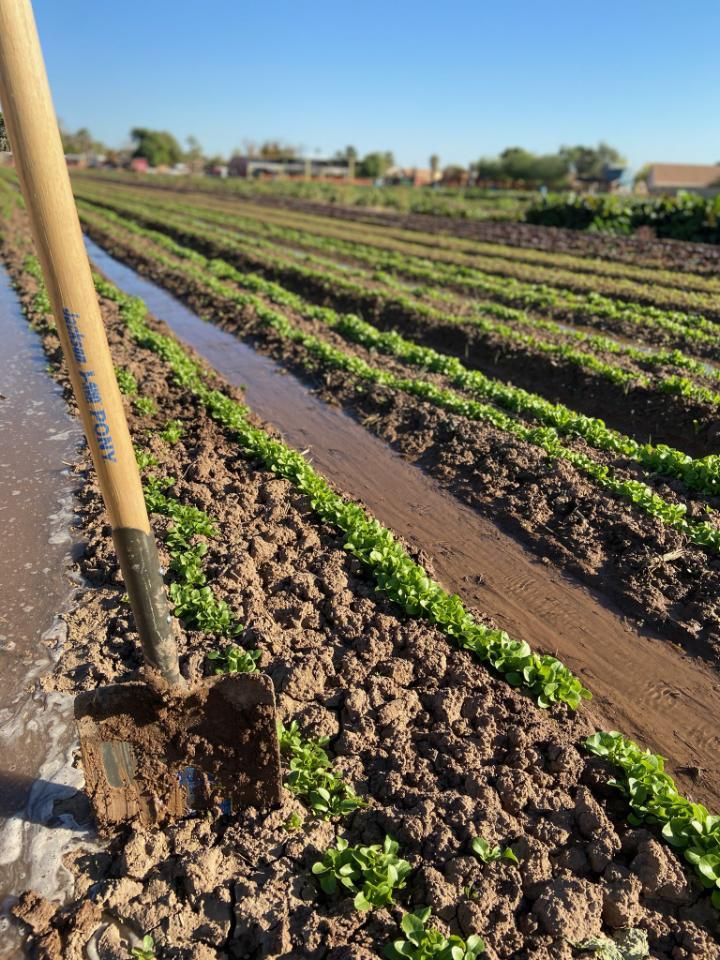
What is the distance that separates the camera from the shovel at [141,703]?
9.17 feet

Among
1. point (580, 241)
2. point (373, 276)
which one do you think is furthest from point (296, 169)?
point (373, 276)

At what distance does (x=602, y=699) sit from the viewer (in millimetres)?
4766

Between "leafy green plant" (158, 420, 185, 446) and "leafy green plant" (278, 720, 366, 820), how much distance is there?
195 inches

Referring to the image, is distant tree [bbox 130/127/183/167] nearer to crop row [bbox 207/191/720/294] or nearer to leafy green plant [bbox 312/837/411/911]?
crop row [bbox 207/191/720/294]

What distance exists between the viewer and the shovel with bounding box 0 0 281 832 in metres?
2.79

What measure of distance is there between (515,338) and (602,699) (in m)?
8.92

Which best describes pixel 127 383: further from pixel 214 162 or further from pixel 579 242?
pixel 214 162

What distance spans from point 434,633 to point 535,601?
4.23 ft

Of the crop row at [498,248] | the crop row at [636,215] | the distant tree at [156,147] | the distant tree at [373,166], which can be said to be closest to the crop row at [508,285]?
→ the crop row at [498,248]

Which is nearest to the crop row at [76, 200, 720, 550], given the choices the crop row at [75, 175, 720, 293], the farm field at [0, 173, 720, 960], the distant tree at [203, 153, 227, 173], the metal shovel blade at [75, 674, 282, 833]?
the farm field at [0, 173, 720, 960]

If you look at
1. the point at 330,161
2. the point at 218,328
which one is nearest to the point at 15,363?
the point at 218,328

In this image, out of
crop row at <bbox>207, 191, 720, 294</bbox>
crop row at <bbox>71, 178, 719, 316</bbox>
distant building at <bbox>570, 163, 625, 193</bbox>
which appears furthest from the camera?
distant building at <bbox>570, 163, 625, 193</bbox>

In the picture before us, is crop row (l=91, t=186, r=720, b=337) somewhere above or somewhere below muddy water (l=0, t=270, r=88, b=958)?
below

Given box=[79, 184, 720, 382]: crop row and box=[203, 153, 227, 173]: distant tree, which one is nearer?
box=[79, 184, 720, 382]: crop row
